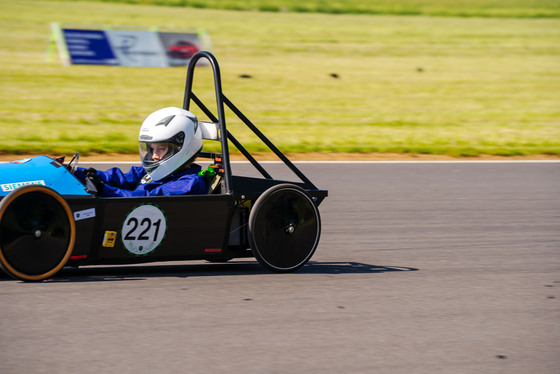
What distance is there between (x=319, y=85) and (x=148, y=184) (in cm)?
1651

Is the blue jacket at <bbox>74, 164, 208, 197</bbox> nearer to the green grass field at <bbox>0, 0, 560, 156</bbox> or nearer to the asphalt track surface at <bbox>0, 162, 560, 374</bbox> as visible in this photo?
the asphalt track surface at <bbox>0, 162, 560, 374</bbox>

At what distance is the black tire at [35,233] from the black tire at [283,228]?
4.09 ft

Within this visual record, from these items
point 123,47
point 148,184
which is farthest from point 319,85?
point 148,184

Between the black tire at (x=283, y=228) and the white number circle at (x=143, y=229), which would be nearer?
the white number circle at (x=143, y=229)

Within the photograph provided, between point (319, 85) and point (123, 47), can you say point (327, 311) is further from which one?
point (123, 47)

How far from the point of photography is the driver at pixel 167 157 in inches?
226

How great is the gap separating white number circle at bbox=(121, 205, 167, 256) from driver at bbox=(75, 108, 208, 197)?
0.62ft

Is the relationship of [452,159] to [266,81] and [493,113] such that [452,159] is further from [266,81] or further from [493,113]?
[266,81]

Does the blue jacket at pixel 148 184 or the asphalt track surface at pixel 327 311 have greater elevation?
the blue jacket at pixel 148 184

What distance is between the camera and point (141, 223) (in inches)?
216

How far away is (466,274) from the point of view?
6.14 m

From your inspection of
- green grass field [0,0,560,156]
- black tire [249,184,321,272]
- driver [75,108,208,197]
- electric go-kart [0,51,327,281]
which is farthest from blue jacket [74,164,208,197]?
green grass field [0,0,560,156]

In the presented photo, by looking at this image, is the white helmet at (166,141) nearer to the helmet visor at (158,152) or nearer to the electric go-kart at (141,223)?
the helmet visor at (158,152)

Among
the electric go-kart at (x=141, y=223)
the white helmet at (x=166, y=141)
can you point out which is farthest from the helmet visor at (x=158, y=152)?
the electric go-kart at (x=141, y=223)
